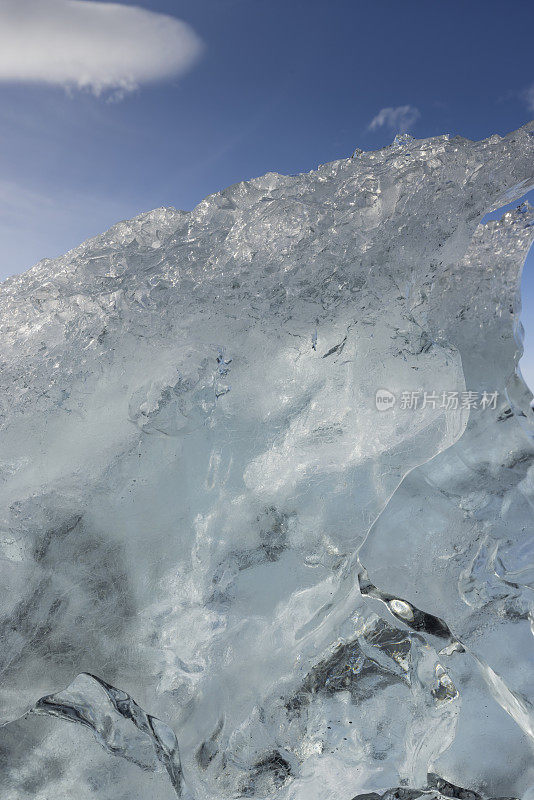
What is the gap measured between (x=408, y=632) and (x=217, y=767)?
71cm

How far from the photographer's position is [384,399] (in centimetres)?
173

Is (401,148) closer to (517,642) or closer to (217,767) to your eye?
(517,642)

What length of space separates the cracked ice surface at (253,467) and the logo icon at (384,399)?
3 cm

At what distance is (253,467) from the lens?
1.75m

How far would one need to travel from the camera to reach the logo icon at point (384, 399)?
1730 millimetres

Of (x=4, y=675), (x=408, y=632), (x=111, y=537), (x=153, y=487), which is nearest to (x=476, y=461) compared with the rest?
(x=408, y=632)

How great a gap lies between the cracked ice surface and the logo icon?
0.03 meters

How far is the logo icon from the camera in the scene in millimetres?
1730

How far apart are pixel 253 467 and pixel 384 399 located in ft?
1.50

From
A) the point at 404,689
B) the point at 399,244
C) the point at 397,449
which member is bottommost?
the point at 404,689

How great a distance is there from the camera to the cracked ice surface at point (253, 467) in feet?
5.53

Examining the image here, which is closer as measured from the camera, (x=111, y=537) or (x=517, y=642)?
(x=111, y=537)

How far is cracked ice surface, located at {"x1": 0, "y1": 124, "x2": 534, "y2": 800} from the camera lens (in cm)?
168

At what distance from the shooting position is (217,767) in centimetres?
169
